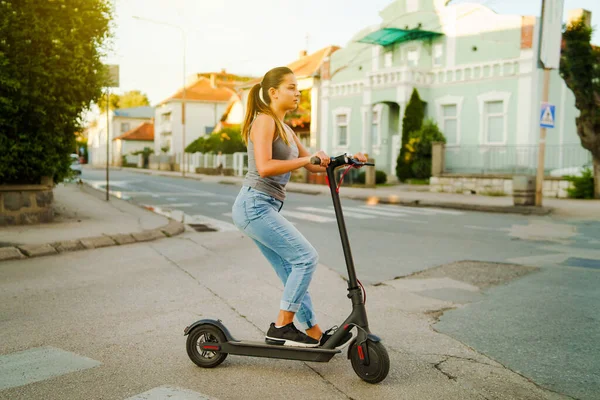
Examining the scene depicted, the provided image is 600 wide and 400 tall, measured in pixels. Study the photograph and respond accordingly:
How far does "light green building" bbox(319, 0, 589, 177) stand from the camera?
2388 cm

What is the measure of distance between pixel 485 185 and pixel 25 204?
1649cm

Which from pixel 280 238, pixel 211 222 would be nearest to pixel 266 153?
pixel 280 238

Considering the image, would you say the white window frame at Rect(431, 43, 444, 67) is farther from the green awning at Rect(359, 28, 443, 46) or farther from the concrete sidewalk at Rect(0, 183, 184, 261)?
the concrete sidewalk at Rect(0, 183, 184, 261)

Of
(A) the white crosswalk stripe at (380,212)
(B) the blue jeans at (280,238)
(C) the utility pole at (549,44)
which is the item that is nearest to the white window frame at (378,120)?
(A) the white crosswalk stripe at (380,212)

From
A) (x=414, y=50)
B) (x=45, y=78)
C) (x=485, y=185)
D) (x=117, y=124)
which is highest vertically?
(x=414, y=50)

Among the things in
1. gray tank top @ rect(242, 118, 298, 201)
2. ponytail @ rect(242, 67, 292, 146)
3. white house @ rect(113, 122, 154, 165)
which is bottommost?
gray tank top @ rect(242, 118, 298, 201)

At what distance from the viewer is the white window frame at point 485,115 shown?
24797 mm

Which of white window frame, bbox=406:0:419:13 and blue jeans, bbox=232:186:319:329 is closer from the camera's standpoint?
blue jeans, bbox=232:186:319:329

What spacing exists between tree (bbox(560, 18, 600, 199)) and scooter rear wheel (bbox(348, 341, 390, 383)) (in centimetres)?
1667

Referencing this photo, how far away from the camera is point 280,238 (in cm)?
367

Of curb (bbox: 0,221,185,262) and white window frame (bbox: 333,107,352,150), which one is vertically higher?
white window frame (bbox: 333,107,352,150)

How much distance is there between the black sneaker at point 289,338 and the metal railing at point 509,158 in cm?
1970

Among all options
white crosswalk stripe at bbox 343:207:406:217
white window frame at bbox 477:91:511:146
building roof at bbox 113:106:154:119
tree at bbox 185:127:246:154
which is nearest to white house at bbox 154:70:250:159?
tree at bbox 185:127:246:154

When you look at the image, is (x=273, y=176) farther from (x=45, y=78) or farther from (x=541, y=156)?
(x=541, y=156)
